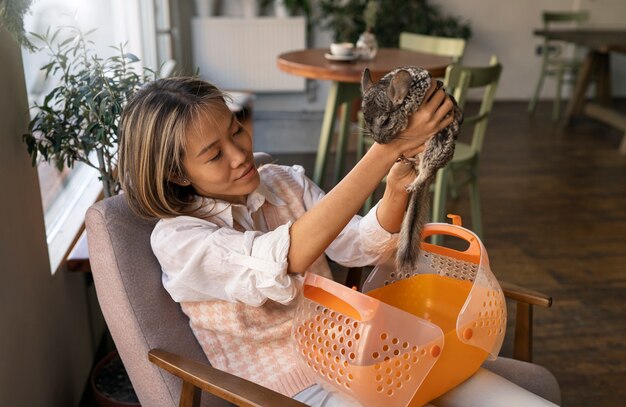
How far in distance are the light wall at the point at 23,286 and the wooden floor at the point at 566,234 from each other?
1.46m

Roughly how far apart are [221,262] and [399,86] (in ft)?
1.49

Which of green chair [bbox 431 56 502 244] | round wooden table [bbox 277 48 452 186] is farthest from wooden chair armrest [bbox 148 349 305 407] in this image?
round wooden table [bbox 277 48 452 186]

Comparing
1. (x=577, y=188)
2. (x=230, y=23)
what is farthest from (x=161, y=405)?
(x=230, y=23)

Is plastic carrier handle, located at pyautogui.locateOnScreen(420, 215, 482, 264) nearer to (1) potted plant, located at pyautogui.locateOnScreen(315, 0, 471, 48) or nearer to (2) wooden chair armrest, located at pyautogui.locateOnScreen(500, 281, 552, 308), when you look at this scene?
(2) wooden chair armrest, located at pyautogui.locateOnScreen(500, 281, 552, 308)

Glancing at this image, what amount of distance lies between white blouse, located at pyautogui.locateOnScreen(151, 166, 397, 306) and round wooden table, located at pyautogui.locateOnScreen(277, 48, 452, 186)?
1.50 metres

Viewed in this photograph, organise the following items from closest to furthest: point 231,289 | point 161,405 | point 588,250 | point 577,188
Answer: point 231,289, point 161,405, point 588,250, point 577,188

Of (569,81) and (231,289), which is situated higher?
(231,289)

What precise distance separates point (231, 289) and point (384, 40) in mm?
4727

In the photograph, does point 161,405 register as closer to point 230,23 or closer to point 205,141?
point 205,141

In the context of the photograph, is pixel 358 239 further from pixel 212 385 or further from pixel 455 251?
pixel 212 385

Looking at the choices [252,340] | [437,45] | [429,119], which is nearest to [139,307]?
[252,340]

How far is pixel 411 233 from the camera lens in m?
1.13

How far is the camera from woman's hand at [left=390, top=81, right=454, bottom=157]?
36.8 inches

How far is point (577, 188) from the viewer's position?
4016mm
